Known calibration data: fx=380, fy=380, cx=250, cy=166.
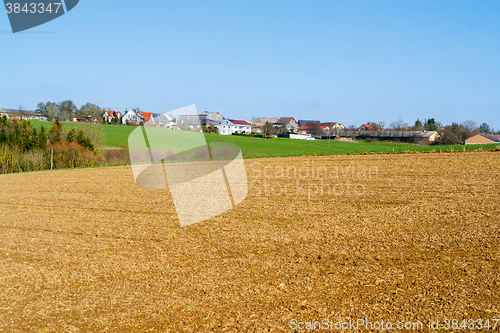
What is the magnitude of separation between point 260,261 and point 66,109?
124 m

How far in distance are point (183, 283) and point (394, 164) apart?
19.1 metres

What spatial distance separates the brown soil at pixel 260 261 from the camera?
6.80 meters

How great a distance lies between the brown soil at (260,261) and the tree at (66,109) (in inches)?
4376

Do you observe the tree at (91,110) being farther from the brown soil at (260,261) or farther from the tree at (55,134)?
the brown soil at (260,261)

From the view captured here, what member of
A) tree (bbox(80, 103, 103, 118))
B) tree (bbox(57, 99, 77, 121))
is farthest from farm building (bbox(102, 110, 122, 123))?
tree (bbox(80, 103, 103, 118))

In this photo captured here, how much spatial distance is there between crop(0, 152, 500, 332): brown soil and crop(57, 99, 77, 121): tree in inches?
4376

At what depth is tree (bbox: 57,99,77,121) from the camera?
385 feet

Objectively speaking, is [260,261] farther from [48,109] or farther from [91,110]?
[48,109]

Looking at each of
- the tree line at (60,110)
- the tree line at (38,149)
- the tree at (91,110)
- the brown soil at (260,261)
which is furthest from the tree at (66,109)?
the brown soil at (260,261)

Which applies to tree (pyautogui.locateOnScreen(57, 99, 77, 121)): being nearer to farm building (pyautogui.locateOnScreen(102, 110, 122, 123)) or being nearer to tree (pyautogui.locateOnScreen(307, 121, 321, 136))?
farm building (pyautogui.locateOnScreen(102, 110, 122, 123))

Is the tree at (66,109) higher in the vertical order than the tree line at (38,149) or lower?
higher

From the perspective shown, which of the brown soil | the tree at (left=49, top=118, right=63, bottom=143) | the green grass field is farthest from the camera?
the tree at (left=49, top=118, right=63, bottom=143)

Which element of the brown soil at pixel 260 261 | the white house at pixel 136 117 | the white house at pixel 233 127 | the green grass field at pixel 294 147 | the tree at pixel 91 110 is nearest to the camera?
the brown soil at pixel 260 261

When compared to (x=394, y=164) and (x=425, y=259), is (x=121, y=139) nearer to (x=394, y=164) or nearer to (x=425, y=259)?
(x=394, y=164)
